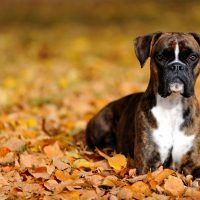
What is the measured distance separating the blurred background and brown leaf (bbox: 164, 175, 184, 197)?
3.60m

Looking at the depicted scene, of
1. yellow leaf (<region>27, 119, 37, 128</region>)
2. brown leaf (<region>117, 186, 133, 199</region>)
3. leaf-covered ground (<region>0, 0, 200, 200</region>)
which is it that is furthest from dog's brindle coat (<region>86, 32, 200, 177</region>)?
yellow leaf (<region>27, 119, 37, 128</region>)

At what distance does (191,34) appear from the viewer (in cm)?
613

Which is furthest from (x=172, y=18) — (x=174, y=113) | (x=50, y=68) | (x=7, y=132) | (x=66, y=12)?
(x=174, y=113)

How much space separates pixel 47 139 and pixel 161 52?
187 cm

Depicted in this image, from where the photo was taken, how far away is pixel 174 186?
5535 mm

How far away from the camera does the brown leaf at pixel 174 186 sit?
547 cm

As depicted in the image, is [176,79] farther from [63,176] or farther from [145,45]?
[63,176]

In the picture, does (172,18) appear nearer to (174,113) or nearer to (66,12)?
(66,12)

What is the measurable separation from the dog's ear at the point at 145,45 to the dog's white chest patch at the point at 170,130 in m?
0.43

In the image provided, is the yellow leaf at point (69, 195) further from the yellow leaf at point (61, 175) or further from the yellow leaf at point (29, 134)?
the yellow leaf at point (29, 134)

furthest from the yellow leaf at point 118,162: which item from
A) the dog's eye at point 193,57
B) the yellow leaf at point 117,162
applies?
the dog's eye at point 193,57

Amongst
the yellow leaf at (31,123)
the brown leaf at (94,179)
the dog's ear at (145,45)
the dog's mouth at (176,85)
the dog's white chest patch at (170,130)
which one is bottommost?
the brown leaf at (94,179)

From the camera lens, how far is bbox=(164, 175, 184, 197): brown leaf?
5.47 metres

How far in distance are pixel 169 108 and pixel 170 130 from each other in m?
0.20
